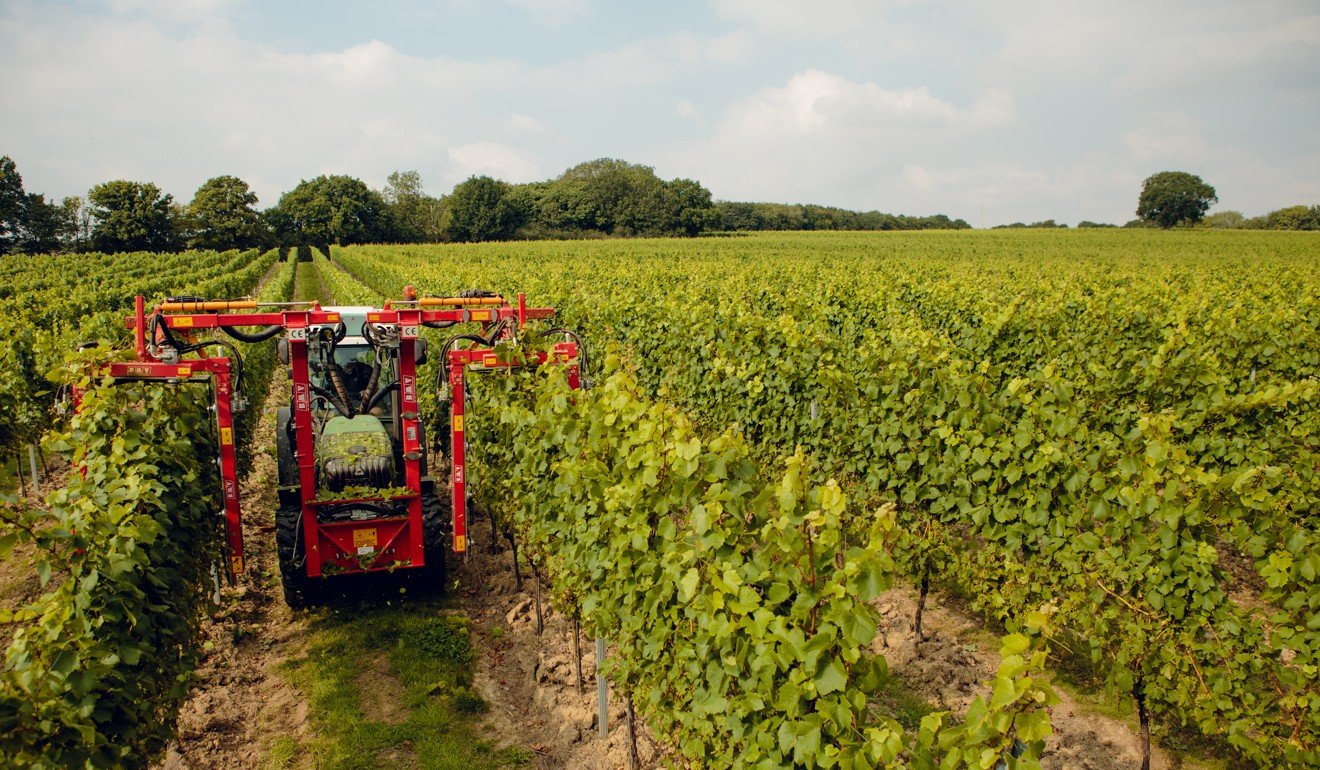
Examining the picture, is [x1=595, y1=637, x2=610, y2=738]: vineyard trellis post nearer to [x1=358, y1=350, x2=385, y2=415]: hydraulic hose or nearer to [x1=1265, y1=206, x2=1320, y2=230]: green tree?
[x1=358, y1=350, x2=385, y2=415]: hydraulic hose

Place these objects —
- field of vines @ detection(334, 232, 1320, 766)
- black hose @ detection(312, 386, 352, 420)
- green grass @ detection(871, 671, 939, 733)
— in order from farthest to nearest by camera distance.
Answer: black hose @ detection(312, 386, 352, 420), green grass @ detection(871, 671, 939, 733), field of vines @ detection(334, 232, 1320, 766)

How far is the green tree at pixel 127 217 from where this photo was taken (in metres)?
70.1

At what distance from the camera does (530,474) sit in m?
5.93

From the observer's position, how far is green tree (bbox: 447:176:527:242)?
3152 inches

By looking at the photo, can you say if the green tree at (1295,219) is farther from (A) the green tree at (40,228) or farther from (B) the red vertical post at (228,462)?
(A) the green tree at (40,228)

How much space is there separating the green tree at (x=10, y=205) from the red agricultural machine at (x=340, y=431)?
79238mm

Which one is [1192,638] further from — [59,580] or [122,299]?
[122,299]

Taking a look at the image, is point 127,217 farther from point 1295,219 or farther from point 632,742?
point 1295,219

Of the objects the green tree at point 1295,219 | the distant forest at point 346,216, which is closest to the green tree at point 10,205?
the distant forest at point 346,216

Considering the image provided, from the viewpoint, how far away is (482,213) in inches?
3159

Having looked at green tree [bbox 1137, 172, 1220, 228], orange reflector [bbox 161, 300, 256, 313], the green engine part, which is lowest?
the green engine part

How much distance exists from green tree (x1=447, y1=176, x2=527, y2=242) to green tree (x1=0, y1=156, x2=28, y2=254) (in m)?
36.5

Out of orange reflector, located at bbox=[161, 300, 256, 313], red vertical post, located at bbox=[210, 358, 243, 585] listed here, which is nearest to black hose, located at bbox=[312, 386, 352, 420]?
red vertical post, located at bbox=[210, 358, 243, 585]

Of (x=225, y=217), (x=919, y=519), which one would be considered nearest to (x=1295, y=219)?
(x=919, y=519)
